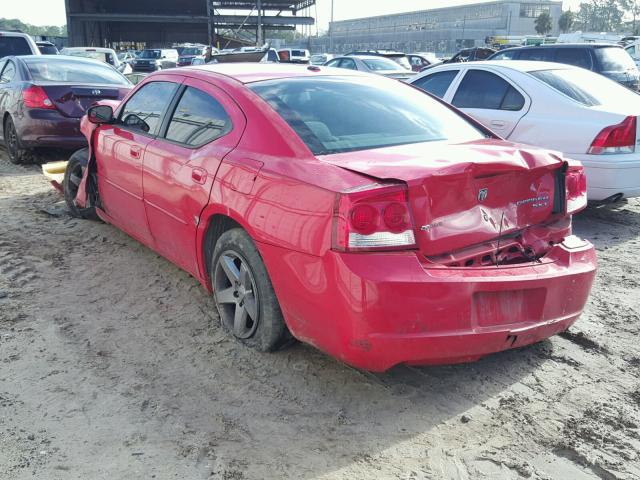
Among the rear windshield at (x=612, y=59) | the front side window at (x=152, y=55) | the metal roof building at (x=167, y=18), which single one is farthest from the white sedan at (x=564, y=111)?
the metal roof building at (x=167, y=18)

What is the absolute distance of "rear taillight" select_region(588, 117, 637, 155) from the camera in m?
5.79

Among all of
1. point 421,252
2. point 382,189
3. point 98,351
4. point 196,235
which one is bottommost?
point 98,351

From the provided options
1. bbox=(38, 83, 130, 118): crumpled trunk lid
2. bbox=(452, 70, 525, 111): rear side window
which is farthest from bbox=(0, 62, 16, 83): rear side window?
bbox=(452, 70, 525, 111): rear side window

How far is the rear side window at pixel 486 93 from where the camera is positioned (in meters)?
6.69

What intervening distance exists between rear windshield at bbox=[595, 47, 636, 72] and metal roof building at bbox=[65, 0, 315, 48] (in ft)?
126

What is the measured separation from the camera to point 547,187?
3.28 metres

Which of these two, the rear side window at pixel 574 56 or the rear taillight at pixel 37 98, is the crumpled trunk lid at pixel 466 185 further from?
the rear side window at pixel 574 56

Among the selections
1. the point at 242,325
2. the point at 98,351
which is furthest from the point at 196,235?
the point at 98,351

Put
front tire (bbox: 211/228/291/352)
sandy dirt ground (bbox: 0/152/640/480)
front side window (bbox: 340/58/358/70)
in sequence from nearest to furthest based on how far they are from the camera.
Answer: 1. sandy dirt ground (bbox: 0/152/640/480)
2. front tire (bbox: 211/228/291/352)
3. front side window (bbox: 340/58/358/70)

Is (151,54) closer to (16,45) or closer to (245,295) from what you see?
(16,45)

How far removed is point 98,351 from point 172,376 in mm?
542

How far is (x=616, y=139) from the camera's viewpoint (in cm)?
581

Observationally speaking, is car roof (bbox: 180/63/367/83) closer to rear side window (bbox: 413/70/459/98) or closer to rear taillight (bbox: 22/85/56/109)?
rear side window (bbox: 413/70/459/98)

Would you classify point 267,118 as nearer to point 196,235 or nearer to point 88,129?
point 196,235
